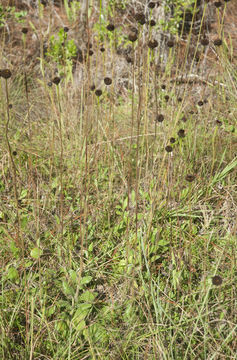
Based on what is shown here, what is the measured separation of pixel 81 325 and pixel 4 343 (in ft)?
0.93

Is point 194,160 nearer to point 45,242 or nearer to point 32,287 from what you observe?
point 45,242

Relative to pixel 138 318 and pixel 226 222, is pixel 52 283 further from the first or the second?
pixel 226 222

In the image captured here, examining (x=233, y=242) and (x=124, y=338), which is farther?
(x=233, y=242)

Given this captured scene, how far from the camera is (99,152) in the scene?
2266 mm

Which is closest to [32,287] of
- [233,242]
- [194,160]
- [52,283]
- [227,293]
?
[52,283]

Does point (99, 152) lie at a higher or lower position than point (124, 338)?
higher

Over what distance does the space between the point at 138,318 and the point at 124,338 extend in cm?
9

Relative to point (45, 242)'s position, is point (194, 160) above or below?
above

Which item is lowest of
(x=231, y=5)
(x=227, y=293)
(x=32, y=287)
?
(x=32, y=287)

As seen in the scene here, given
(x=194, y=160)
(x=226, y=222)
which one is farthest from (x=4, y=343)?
(x=194, y=160)

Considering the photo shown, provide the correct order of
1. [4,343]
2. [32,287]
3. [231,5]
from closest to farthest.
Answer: [4,343] < [32,287] < [231,5]

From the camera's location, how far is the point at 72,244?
1678mm

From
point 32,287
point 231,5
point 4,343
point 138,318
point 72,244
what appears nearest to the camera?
point 4,343

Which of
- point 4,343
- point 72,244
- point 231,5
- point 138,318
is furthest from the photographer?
point 231,5
